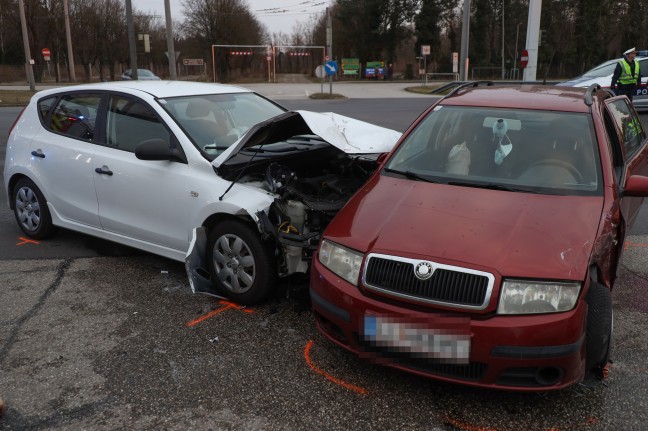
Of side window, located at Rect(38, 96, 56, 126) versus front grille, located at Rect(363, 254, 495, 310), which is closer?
front grille, located at Rect(363, 254, 495, 310)

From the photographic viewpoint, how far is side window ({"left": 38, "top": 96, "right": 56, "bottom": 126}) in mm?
5577

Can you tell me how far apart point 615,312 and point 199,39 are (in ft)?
179

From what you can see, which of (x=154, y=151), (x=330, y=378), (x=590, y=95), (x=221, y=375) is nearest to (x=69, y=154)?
(x=154, y=151)

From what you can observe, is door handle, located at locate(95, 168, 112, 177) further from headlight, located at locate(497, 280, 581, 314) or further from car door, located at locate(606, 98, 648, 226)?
car door, located at locate(606, 98, 648, 226)

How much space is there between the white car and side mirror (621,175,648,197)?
180 cm

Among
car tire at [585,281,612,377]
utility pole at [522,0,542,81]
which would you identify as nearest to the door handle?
car tire at [585,281,612,377]

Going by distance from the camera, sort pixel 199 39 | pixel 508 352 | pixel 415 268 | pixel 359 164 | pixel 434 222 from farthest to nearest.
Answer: pixel 199 39 < pixel 359 164 < pixel 434 222 < pixel 415 268 < pixel 508 352

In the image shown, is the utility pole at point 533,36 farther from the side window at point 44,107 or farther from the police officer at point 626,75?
the side window at point 44,107

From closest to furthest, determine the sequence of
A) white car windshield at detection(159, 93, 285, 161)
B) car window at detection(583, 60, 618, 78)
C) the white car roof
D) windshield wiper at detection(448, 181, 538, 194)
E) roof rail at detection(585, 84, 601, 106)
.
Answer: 1. windshield wiper at detection(448, 181, 538, 194)
2. roof rail at detection(585, 84, 601, 106)
3. white car windshield at detection(159, 93, 285, 161)
4. the white car roof
5. car window at detection(583, 60, 618, 78)

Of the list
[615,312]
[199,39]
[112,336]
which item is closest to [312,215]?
[112,336]

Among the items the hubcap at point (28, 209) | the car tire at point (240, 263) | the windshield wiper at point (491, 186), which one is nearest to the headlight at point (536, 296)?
the windshield wiper at point (491, 186)

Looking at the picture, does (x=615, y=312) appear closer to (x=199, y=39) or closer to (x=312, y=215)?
(x=312, y=215)

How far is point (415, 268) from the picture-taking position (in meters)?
2.84

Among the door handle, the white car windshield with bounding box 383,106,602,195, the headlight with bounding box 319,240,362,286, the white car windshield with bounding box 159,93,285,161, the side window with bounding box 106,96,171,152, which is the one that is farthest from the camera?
the door handle
